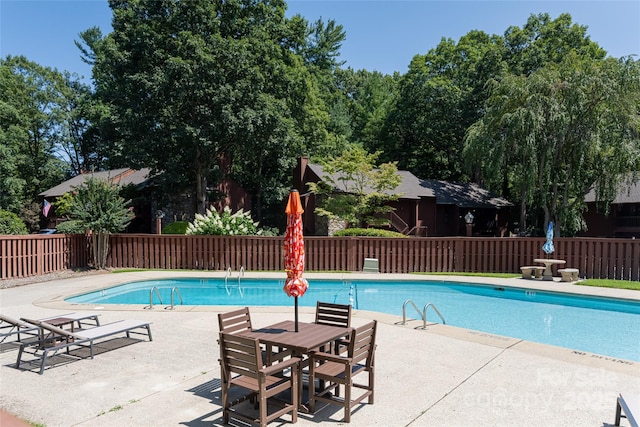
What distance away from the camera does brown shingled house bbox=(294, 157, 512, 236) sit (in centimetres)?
2805

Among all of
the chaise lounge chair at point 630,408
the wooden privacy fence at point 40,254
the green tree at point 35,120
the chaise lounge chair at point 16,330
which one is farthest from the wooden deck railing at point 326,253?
the green tree at point 35,120

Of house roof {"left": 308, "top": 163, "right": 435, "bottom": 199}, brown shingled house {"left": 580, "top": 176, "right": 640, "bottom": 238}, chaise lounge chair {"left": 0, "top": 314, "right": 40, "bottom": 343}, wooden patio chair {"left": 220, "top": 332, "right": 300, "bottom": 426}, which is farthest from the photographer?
house roof {"left": 308, "top": 163, "right": 435, "bottom": 199}

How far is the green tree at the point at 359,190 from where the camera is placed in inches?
936

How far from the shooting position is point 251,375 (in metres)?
4.44

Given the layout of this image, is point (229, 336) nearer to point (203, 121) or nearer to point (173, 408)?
point (173, 408)

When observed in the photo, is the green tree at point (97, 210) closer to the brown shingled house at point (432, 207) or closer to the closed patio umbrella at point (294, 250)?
the brown shingled house at point (432, 207)

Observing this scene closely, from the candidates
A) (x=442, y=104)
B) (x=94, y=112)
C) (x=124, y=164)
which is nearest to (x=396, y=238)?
(x=124, y=164)

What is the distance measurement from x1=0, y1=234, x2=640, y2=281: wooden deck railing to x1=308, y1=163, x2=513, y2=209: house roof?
27.6ft

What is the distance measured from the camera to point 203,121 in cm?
2456

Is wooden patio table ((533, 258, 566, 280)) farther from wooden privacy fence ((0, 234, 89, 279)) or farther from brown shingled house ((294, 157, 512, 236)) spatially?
wooden privacy fence ((0, 234, 89, 279))

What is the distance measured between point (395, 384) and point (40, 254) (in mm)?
15512

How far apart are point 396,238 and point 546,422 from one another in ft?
44.8

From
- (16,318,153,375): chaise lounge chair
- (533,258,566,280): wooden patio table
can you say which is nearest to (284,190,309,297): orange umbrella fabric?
(16,318,153,375): chaise lounge chair

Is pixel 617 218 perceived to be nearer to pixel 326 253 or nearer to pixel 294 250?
pixel 326 253
